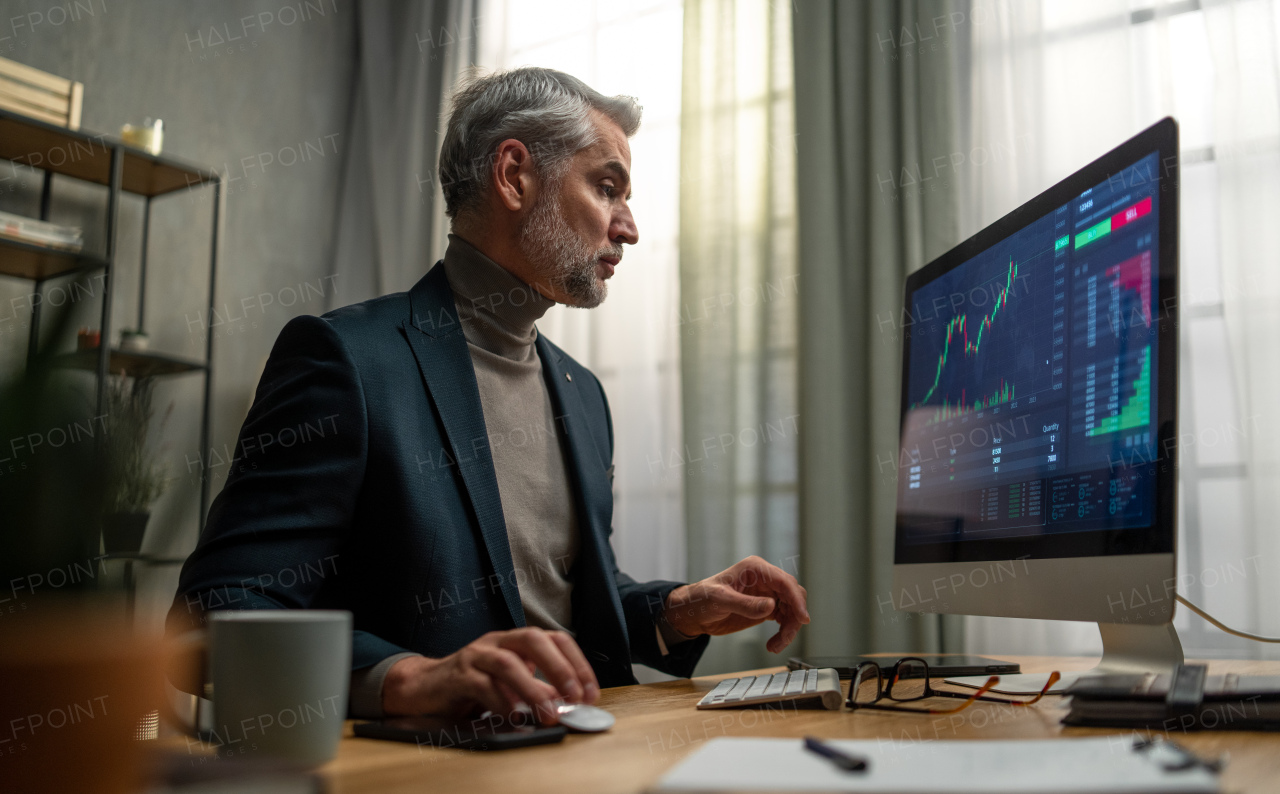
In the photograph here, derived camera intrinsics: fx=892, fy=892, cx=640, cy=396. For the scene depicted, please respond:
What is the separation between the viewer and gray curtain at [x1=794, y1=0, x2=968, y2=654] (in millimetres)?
2217

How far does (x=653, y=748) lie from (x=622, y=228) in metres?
1.17

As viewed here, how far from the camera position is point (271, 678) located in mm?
546

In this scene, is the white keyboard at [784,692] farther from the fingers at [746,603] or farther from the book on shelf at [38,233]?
the book on shelf at [38,233]

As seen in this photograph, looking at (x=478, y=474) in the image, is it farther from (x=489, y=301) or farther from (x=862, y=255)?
(x=862, y=255)

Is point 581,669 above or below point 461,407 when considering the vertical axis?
below

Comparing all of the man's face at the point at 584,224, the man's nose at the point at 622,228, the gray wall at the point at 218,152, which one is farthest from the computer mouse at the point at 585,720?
the gray wall at the point at 218,152

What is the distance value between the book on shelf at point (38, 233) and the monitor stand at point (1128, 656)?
238 centimetres

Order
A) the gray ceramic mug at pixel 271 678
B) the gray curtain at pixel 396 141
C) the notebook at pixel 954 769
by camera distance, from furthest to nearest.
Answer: the gray curtain at pixel 396 141 < the gray ceramic mug at pixel 271 678 < the notebook at pixel 954 769

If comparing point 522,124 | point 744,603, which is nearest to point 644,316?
point 522,124

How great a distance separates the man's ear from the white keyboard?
0.96 m

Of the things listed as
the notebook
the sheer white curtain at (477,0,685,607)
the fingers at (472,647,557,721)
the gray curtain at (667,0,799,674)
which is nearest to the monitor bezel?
the notebook

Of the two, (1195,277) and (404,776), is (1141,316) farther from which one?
(1195,277)

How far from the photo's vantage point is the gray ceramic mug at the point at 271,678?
0.55 metres

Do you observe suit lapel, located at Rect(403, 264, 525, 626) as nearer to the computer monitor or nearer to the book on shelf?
the computer monitor
